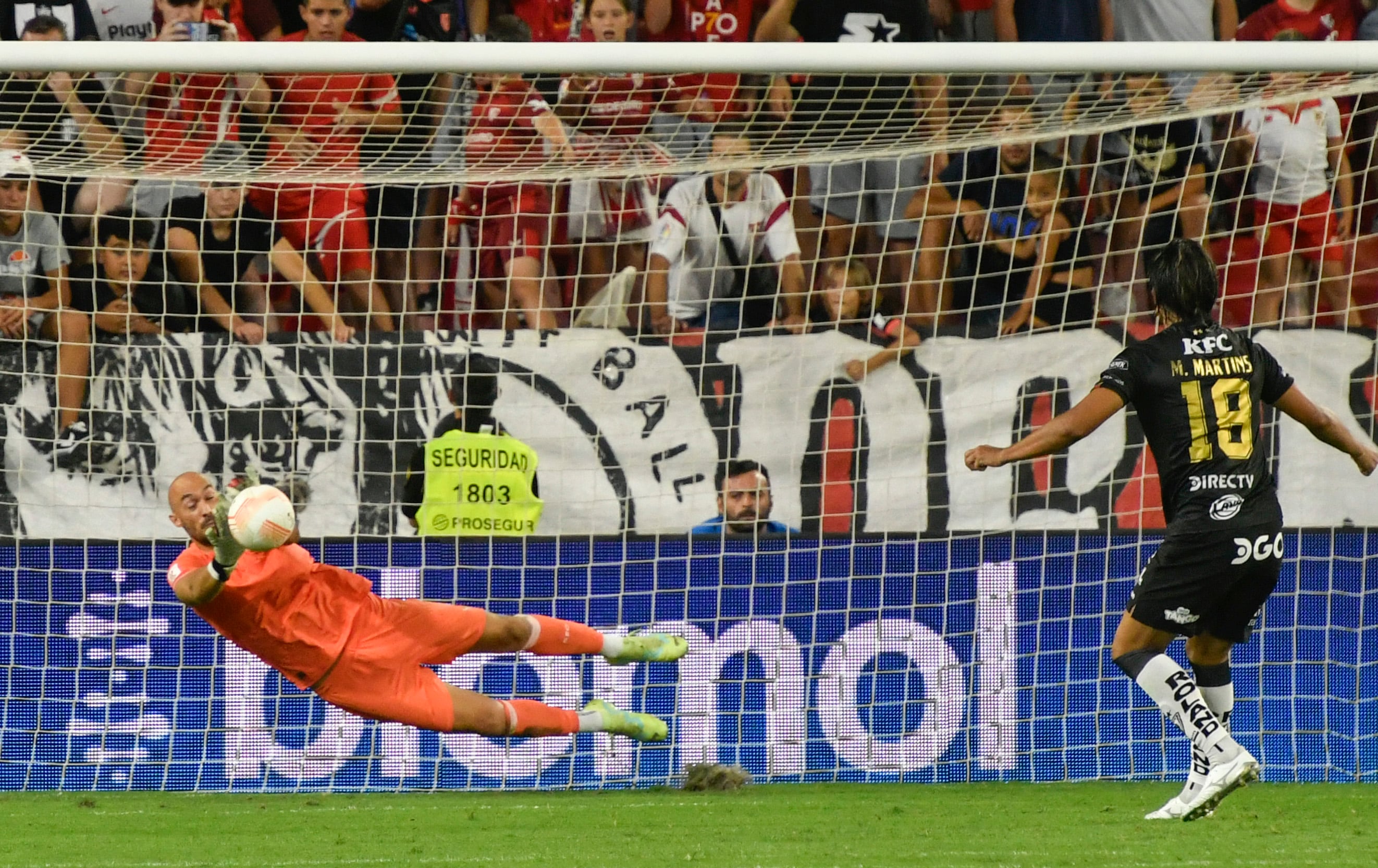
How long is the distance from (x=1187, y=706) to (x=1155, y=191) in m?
3.38

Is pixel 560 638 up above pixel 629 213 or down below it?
below

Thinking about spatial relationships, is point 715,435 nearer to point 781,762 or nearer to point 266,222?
point 781,762

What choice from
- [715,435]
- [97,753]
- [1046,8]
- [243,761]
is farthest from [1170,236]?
[97,753]

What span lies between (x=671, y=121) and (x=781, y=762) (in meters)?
2.97

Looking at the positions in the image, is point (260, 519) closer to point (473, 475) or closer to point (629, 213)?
point (473, 475)

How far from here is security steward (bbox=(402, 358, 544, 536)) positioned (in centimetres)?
759

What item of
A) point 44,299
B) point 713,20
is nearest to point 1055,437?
point 713,20

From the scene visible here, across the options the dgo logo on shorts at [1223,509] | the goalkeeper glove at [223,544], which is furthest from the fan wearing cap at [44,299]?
the dgo logo on shorts at [1223,509]

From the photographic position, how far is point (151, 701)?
762 cm

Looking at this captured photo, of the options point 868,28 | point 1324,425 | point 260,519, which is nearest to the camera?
point 260,519

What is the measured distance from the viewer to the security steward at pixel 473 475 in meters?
7.59

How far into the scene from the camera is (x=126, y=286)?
7648mm

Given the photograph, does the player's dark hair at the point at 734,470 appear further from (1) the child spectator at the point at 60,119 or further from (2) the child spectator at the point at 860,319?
(1) the child spectator at the point at 60,119

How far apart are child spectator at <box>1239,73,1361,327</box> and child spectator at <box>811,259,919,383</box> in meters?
1.64
